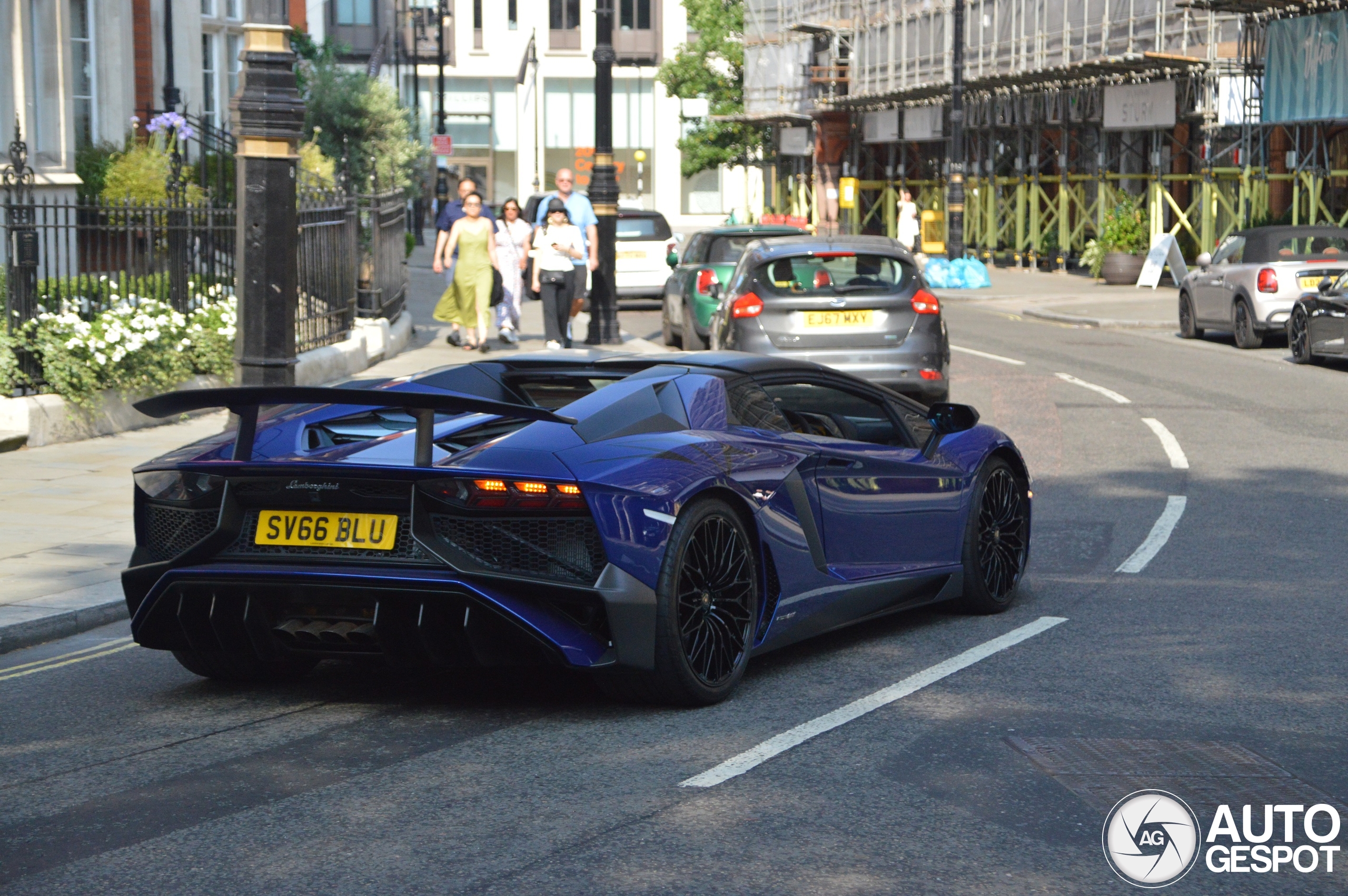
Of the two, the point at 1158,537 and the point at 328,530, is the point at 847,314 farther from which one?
the point at 328,530

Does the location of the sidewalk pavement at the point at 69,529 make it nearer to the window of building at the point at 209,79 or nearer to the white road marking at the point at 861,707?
the white road marking at the point at 861,707

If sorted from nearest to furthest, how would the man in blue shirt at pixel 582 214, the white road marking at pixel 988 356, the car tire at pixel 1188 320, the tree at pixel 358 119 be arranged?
the white road marking at pixel 988 356, the man in blue shirt at pixel 582 214, the car tire at pixel 1188 320, the tree at pixel 358 119

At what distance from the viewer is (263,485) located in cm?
579

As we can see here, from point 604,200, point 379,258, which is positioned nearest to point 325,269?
point 379,258

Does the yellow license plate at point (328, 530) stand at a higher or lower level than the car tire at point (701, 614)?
higher

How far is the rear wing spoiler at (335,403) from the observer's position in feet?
18.0

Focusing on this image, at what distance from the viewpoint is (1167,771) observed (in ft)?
17.1

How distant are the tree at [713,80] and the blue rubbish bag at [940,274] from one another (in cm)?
3249

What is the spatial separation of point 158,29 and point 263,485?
86.6ft

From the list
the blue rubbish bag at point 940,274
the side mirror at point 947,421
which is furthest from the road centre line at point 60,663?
the blue rubbish bag at point 940,274

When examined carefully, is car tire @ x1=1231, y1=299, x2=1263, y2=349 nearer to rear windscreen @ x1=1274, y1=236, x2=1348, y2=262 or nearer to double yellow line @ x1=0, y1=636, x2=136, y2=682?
rear windscreen @ x1=1274, y1=236, x2=1348, y2=262

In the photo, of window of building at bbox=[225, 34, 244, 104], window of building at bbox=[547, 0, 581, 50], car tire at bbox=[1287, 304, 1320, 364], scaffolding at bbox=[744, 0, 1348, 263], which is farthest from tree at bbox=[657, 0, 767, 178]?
car tire at bbox=[1287, 304, 1320, 364]

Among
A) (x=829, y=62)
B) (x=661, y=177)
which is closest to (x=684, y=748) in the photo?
(x=829, y=62)

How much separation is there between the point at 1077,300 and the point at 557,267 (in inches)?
613
